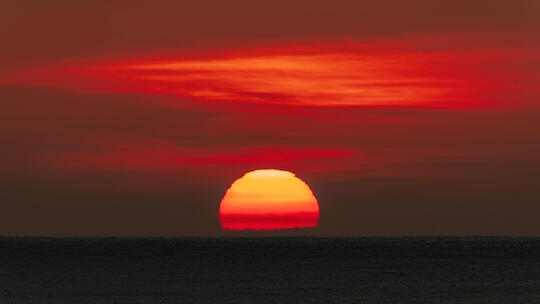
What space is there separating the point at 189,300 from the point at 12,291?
445 inches

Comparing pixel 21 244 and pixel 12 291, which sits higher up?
pixel 21 244

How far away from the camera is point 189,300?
168 feet

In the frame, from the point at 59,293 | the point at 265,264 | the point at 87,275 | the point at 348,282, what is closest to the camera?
the point at 59,293

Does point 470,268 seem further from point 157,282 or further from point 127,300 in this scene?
point 127,300

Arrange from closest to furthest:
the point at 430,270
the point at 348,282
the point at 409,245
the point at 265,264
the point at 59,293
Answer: the point at 59,293 → the point at 348,282 → the point at 430,270 → the point at 265,264 → the point at 409,245

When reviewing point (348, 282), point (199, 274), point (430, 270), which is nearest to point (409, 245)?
point (430, 270)

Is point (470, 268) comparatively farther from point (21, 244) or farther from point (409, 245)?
point (21, 244)

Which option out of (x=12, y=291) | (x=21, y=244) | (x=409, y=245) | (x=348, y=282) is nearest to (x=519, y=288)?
(x=348, y=282)

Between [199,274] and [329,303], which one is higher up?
[199,274]

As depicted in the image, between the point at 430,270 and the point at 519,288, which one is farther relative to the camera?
the point at 430,270

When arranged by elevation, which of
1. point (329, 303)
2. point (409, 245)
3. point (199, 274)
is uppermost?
point (409, 245)

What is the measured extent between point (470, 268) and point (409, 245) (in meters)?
60.2

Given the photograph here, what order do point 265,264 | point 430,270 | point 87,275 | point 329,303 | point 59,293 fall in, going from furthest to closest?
point 265,264 < point 430,270 < point 87,275 < point 59,293 < point 329,303

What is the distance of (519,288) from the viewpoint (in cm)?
6122
